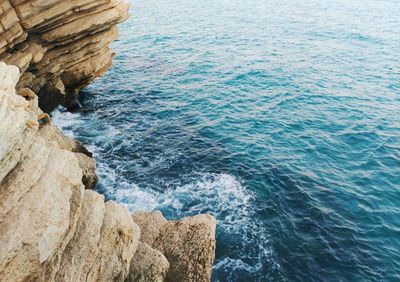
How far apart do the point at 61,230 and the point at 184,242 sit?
708 cm

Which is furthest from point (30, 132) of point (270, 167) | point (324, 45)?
point (324, 45)

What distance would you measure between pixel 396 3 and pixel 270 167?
3287 inches

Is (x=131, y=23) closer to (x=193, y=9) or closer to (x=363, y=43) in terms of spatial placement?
(x=193, y=9)

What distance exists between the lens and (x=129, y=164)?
96.6 ft

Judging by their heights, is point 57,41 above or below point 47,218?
below

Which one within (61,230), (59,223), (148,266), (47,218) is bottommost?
(148,266)

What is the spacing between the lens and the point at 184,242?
59.6 ft

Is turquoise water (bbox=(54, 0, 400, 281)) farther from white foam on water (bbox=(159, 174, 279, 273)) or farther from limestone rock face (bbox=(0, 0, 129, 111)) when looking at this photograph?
limestone rock face (bbox=(0, 0, 129, 111))

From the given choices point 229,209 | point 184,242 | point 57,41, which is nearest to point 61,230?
point 184,242

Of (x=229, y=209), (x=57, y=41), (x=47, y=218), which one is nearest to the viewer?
(x=47, y=218)

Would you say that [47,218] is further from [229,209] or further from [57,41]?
[57,41]

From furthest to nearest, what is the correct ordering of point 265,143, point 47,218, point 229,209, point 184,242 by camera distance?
point 265,143
point 229,209
point 184,242
point 47,218

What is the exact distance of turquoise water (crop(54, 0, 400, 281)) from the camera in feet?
72.8

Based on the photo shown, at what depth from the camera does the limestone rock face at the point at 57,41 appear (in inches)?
968
